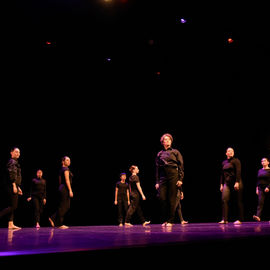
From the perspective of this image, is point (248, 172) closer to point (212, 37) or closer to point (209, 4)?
point (212, 37)

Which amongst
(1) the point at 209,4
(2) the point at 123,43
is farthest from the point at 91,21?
(1) the point at 209,4

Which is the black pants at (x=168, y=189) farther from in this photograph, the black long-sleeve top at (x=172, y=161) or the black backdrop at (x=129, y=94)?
the black backdrop at (x=129, y=94)

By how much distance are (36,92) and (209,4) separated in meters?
6.63

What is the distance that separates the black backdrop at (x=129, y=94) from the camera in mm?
9445

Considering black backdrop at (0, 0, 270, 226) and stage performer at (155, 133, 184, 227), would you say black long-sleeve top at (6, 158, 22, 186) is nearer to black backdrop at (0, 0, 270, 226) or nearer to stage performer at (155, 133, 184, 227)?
stage performer at (155, 133, 184, 227)

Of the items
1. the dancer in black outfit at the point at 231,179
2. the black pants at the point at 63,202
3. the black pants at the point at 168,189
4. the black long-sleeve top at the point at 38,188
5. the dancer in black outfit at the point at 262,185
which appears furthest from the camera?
the black long-sleeve top at the point at 38,188

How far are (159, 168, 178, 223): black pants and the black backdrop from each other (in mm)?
4570

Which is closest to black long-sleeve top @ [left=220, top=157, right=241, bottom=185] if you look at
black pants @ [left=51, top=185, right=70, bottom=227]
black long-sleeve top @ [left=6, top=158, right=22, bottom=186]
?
black pants @ [left=51, top=185, right=70, bottom=227]

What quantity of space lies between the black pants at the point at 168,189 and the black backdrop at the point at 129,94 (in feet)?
15.0

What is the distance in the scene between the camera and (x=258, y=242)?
11.9 ft

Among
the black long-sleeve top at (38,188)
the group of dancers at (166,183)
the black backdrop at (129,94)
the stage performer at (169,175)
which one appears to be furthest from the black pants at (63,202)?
the black backdrop at (129,94)

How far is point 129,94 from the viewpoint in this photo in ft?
45.9

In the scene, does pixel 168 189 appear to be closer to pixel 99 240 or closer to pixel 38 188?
pixel 99 240

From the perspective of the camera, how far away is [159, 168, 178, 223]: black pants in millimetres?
6844
